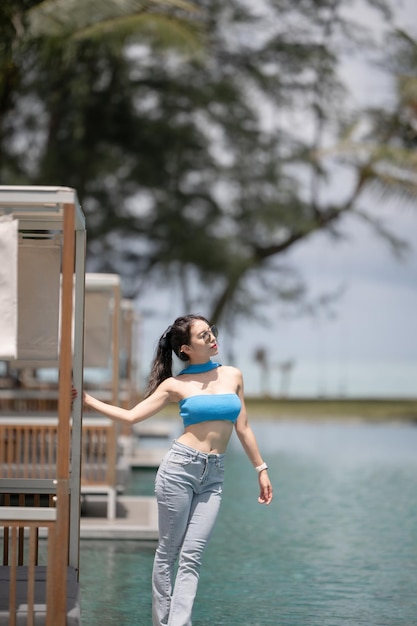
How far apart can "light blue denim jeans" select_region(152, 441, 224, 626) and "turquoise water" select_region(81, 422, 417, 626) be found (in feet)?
4.50

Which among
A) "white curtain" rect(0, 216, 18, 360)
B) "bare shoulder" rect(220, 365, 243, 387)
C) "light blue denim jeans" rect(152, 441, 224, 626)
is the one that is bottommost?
"light blue denim jeans" rect(152, 441, 224, 626)

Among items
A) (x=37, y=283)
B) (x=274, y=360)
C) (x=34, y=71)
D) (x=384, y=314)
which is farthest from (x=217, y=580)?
(x=384, y=314)

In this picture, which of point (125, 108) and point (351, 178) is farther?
point (351, 178)

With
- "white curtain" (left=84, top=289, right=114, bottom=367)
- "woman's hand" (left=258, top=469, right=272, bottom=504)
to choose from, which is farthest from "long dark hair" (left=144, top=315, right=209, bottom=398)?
"white curtain" (left=84, top=289, right=114, bottom=367)

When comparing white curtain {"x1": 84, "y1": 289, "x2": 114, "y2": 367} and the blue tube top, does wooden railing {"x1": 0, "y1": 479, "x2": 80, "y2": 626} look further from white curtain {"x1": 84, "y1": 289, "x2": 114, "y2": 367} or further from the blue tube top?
white curtain {"x1": 84, "y1": 289, "x2": 114, "y2": 367}

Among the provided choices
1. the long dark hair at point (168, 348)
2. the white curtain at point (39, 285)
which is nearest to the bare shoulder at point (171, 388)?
the long dark hair at point (168, 348)

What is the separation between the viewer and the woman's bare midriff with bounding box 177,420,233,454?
554 cm

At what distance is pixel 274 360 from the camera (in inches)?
1492

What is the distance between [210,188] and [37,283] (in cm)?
2410

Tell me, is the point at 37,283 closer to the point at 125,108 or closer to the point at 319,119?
the point at 125,108

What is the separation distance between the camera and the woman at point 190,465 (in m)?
5.47

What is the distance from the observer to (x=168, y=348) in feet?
19.1

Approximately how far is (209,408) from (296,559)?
13.9 feet

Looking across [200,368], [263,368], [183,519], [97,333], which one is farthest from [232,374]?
[263,368]
